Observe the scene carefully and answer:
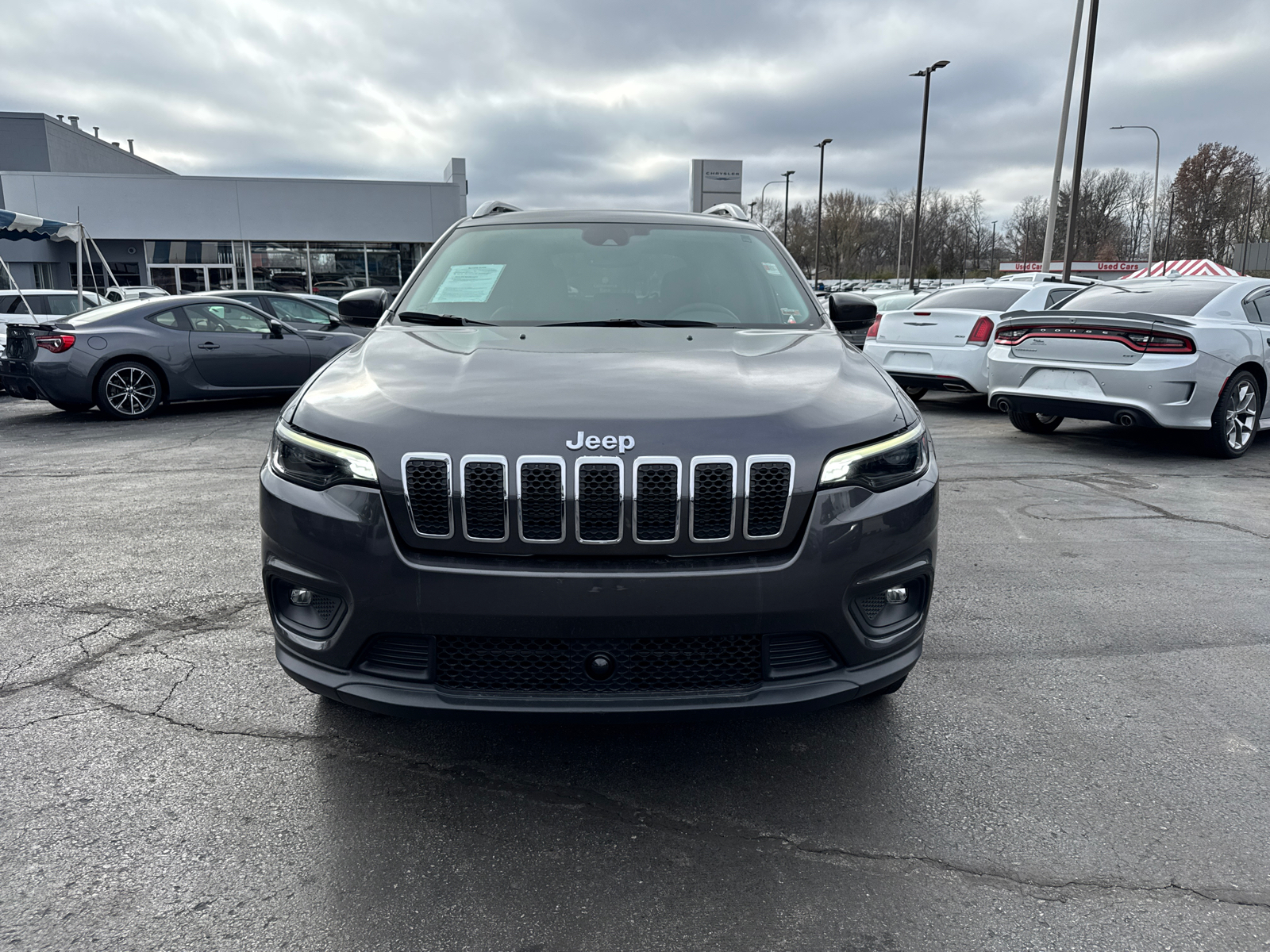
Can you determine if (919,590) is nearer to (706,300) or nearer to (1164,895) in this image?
(1164,895)

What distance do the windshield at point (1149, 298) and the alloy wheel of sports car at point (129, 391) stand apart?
9582 mm

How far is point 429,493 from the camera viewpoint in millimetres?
2303

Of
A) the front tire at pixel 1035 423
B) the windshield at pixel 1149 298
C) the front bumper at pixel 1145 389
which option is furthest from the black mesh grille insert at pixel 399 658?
the front tire at pixel 1035 423

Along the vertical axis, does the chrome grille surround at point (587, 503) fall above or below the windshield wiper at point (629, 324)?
below

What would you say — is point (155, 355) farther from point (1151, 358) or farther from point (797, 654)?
point (797, 654)

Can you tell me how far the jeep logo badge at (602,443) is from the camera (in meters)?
2.30

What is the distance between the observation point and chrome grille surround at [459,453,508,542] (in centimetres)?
227

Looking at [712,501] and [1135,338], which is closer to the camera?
[712,501]

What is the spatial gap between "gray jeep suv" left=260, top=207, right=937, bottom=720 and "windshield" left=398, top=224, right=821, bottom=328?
3.23ft

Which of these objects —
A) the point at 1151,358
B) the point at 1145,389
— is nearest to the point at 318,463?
the point at 1145,389

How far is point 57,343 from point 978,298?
33.6 feet

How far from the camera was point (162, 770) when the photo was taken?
2.73 m

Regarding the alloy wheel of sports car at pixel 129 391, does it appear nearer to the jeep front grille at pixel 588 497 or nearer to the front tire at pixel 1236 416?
the jeep front grille at pixel 588 497

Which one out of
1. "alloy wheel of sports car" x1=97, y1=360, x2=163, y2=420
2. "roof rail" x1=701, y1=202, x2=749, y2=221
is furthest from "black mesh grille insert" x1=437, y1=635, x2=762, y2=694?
"alloy wheel of sports car" x1=97, y1=360, x2=163, y2=420
